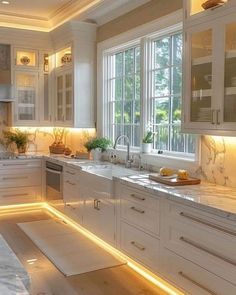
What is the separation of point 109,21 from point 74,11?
28.1 inches

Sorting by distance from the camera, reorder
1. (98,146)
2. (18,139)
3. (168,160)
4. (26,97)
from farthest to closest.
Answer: (26,97) < (18,139) < (98,146) < (168,160)

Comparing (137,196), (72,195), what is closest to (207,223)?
(137,196)

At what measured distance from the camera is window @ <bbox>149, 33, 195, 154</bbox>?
394cm

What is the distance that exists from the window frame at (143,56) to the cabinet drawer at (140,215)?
0.73 m

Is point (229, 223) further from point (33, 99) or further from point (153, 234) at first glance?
point (33, 99)

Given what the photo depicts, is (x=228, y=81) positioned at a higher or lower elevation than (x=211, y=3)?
lower

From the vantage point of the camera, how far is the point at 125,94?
4984 millimetres

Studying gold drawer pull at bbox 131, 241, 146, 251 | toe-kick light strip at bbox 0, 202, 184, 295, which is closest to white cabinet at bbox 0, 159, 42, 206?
toe-kick light strip at bbox 0, 202, 184, 295

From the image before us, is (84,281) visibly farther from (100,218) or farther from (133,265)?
(100,218)

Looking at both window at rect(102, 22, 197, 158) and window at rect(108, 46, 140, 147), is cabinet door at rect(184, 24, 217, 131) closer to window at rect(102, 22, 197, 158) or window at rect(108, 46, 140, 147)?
window at rect(102, 22, 197, 158)

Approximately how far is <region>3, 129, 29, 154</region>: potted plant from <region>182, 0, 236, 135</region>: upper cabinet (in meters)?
3.55

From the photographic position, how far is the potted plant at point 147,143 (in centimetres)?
430

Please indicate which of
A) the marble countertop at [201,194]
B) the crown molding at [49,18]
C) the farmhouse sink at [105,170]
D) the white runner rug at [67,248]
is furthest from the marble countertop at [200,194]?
the crown molding at [49,18]

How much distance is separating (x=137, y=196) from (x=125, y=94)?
203 cm
